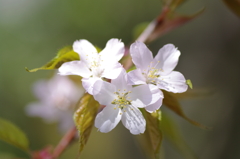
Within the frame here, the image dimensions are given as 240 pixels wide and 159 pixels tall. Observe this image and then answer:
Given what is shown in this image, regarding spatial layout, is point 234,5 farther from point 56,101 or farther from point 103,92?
point 56,101

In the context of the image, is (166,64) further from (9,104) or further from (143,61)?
(9,104)

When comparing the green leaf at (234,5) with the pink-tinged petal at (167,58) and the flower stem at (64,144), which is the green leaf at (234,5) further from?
the flower stem at (64,144)

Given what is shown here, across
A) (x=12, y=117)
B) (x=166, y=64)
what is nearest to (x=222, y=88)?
(x=166, y=64)

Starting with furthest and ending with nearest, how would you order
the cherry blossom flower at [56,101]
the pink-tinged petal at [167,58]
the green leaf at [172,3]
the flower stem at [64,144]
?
the cherry blossom flower at [56,101], the green leaf at [172,3], the flower stem at [64,144], the pink-tinged petal at [167,58]

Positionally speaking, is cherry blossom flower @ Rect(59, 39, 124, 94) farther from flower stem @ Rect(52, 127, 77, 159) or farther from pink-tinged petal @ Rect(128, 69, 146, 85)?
flower stem @ Rect(52, 127, 77, 159)

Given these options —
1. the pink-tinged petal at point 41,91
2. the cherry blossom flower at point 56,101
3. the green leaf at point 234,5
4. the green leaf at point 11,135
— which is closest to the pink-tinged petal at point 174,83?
the green leaf at point 234,5

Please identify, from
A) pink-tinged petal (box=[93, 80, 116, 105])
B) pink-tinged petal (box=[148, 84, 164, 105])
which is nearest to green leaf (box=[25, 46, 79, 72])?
pink-tinged petal (box=[93, 80, 116, 105])
